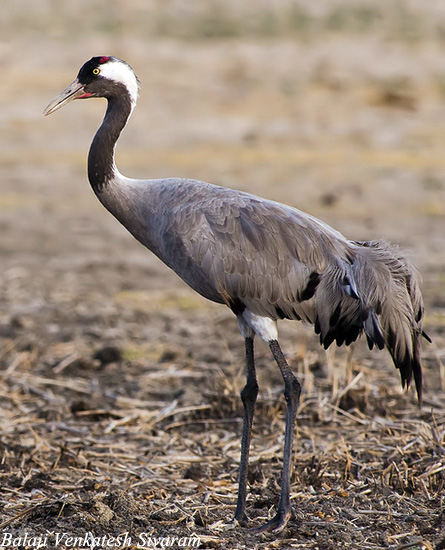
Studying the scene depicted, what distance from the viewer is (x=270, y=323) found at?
4.97m

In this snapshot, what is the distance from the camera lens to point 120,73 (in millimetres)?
5449

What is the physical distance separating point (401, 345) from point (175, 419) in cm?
188

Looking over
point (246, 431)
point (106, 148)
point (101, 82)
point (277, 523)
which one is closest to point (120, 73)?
point (101, 82)

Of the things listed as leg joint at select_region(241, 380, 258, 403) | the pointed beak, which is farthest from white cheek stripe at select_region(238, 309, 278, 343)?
the pointed beak

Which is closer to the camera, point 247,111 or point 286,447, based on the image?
point 286,447

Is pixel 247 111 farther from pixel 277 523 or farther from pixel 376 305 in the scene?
pixel 277 523

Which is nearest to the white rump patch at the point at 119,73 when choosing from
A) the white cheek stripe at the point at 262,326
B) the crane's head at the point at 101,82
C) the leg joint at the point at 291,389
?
the crane's head at the point at 101,82

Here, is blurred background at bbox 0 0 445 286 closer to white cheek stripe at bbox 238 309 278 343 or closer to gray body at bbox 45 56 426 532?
gray body at bbox 45 56 426 532

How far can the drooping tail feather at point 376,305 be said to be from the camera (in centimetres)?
489

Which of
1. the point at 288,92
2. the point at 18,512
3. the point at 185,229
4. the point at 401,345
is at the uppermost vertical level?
the point at 288,92

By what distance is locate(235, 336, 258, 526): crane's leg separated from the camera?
4797 mm

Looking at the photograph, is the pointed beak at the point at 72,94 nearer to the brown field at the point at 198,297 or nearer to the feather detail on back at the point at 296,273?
the feather detail on back at the point at 296,273

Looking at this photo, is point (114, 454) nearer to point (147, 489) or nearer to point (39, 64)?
point (147, 489)

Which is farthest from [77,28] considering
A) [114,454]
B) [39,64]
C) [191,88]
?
[114,454]
